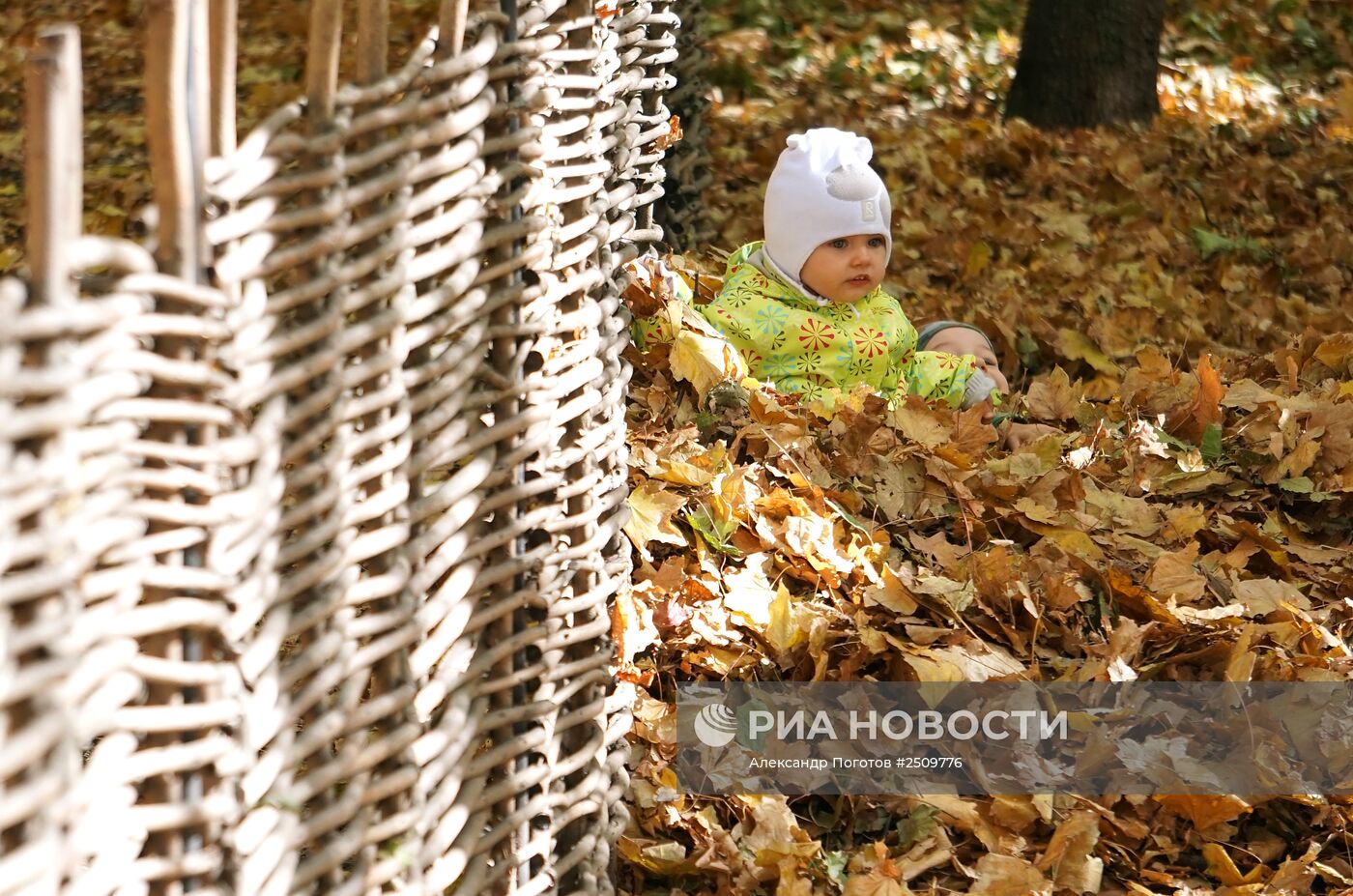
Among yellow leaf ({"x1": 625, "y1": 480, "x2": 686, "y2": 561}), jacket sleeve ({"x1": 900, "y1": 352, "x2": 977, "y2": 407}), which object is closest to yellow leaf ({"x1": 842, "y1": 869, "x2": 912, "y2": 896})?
yellow leaf ({"x1": 625, "y1": 480, "x2": 686, "y2": 561})

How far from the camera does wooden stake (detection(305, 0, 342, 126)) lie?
5.41 ft

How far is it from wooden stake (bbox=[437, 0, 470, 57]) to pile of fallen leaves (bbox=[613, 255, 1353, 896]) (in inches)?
44.5

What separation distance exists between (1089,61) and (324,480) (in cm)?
683

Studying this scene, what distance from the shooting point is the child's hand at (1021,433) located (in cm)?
A: 399

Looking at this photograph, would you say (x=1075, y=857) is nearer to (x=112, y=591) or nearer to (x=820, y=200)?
(x=112, y=591)

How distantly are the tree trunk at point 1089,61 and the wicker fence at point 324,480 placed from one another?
19.0 ft

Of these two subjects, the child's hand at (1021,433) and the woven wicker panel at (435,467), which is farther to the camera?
the child's hand at (1021,433)

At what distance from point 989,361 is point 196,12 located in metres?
3.51

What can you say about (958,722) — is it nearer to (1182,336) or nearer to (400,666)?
(400,666)

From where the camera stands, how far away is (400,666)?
1.84 metres

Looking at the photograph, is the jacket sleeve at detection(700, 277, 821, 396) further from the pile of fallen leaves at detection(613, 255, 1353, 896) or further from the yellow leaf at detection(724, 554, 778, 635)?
the yellow leaf at detection(724, 554, 778, 635)

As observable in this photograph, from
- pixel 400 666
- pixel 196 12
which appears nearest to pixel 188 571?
pixel 400 666

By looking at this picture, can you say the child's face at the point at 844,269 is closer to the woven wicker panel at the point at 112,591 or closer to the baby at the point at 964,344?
the baby at the point at 964,344
